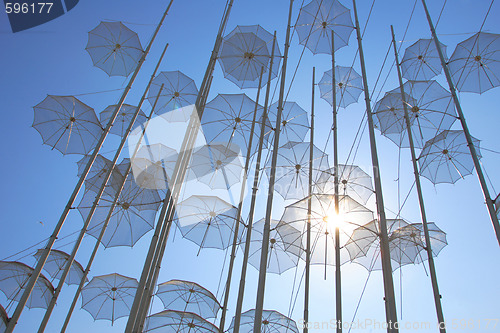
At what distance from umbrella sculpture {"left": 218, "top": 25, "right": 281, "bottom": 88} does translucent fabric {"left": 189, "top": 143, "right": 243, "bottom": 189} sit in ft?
10.1

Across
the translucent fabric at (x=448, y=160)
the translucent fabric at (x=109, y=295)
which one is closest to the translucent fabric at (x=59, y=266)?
the translucent fabric at (x=109, y=295)

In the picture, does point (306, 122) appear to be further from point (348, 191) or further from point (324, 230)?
point (324, 230)

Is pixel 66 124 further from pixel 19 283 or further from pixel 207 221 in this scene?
pixel 19 283

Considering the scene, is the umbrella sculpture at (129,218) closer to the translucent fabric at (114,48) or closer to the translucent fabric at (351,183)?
the translucent fabric at (114,48)

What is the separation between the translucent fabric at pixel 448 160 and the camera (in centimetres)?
1755

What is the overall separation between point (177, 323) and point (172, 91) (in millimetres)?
12051

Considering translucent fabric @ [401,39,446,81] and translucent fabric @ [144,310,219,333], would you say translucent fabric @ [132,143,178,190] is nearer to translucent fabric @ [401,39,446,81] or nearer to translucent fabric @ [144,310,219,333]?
translucent fabric @ [144,310,219,333]

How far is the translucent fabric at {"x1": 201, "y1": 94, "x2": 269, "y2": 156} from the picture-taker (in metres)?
15.2

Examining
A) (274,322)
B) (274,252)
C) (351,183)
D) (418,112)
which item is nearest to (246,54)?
(351,183)

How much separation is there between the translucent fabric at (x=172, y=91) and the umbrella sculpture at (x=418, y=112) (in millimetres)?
9689

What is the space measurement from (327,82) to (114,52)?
37.3 ft

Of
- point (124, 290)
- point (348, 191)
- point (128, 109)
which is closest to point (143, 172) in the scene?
point (128, 109)

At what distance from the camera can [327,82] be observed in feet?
66.2

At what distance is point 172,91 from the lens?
18891mm
